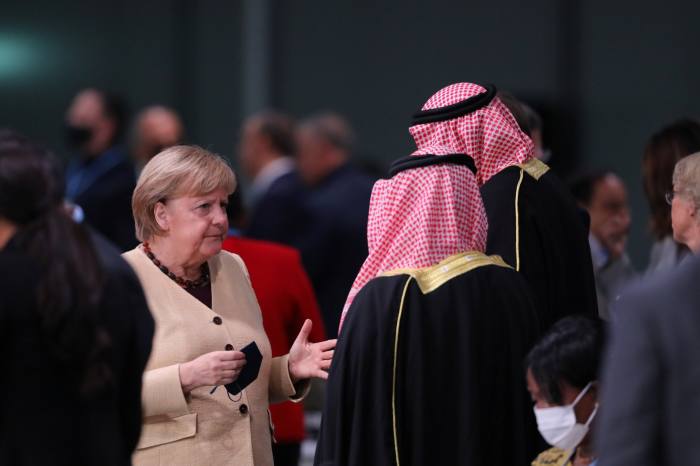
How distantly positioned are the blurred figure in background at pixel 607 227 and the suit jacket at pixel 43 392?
332 centimetres

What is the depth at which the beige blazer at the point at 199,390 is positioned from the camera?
4.20 meters

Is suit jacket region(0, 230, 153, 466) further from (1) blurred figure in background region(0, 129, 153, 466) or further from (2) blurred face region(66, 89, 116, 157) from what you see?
(2) blurred face region(66, 89, 116, 157)

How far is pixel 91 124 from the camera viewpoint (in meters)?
8.66

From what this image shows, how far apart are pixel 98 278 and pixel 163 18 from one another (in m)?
8.49

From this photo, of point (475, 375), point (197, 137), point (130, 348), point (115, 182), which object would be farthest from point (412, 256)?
point (197, 137)

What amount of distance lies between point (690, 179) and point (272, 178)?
500 centimetres

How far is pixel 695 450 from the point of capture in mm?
2732

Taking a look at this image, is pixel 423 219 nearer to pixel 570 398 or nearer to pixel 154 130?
pixel 570 398

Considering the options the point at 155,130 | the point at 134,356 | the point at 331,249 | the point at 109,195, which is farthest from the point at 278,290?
the point at 155,130

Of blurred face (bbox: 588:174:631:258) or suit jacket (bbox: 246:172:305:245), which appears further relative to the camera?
suit jacket (bbox: 246:172:305:245)

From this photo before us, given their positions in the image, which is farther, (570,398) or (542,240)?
(542,240)

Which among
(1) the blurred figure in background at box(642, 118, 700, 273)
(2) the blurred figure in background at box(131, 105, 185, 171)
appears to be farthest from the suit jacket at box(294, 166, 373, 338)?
(1) the blurred figure in background at box(642, 118, 700, 273)

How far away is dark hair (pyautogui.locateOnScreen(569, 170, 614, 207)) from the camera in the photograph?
255 inches

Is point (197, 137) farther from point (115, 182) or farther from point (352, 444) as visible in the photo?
point (352, 444)
